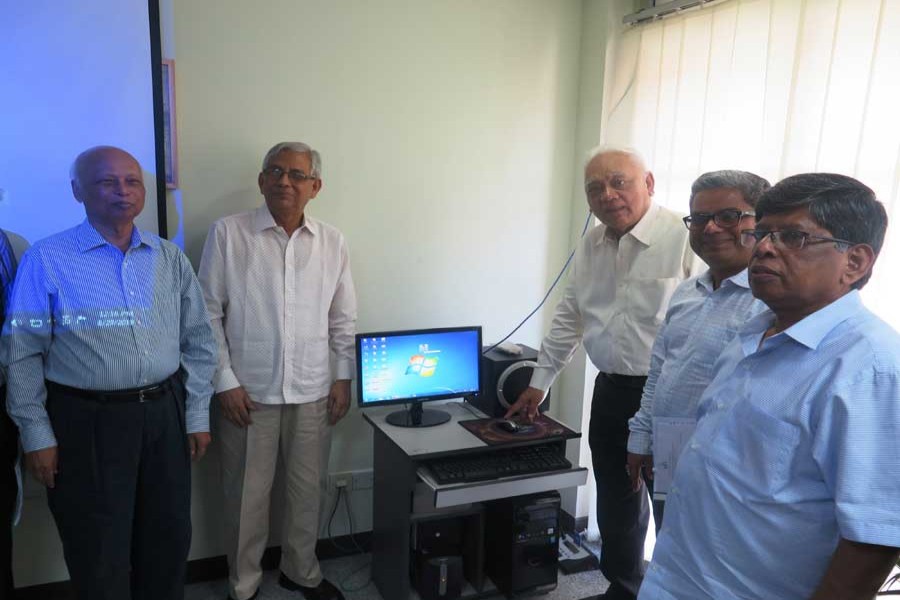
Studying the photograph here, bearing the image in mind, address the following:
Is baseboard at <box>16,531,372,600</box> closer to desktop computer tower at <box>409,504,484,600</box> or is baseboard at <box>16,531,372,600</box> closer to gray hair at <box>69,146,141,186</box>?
desktop computer tower at <box>409,504,484,600</box>

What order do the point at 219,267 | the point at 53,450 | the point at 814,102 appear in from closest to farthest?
the point at 53,450, the point at 814,102, the point at 219,267

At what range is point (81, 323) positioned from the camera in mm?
1776

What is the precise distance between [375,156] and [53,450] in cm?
158

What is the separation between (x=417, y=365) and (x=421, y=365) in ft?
0.06

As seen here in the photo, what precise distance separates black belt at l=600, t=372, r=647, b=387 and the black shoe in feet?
4.64

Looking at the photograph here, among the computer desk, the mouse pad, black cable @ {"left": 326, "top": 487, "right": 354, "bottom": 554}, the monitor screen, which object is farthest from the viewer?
black cable @ {"left": 326, "top": 487, "right": 354, "bottom": 554}

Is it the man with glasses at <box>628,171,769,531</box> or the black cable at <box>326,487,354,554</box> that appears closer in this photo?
the man with glasses at <box>628,171,769,531</box>

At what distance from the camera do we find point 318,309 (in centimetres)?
234

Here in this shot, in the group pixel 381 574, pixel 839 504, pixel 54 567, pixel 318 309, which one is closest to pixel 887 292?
pixel 839 504

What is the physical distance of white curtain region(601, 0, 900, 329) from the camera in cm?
177

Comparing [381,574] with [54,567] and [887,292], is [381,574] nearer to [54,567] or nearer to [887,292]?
[54,567]

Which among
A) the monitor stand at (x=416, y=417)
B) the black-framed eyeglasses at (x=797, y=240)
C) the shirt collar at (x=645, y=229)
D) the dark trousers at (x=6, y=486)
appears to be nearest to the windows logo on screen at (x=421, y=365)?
the monitor stand at (x=416, y=417)

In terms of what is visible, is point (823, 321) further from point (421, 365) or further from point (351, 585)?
point (351, 585)

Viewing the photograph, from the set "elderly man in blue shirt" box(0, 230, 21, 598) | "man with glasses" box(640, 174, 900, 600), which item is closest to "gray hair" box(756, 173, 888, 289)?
"man with glasses" box(640, 174, 900, 600)
